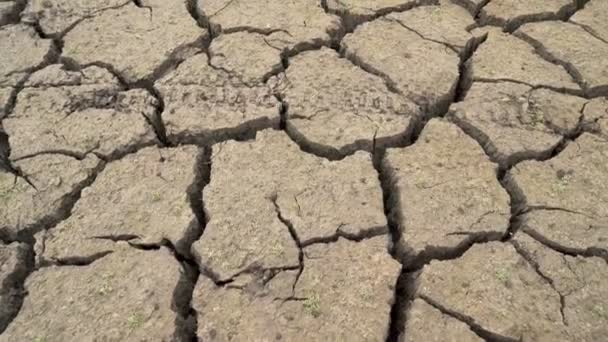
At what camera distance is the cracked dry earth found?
5.59ft

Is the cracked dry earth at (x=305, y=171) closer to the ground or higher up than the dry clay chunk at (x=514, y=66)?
closer to the ground

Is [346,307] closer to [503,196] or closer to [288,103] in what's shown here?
[503,196]

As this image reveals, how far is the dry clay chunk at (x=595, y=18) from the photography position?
8.70 ft

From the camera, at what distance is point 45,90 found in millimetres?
2477

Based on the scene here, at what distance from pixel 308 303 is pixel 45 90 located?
61.3 inches

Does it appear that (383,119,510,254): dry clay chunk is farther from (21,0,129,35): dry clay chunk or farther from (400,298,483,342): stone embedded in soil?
(21,0,129,35): dry clay chunk

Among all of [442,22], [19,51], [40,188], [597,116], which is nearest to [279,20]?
[442,22]

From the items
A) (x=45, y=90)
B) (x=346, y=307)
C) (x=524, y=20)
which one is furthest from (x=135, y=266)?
(x=524, y=20)

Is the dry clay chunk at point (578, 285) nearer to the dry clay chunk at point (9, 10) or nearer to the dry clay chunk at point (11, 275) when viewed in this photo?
the dry clay chunk at point (11, 275)

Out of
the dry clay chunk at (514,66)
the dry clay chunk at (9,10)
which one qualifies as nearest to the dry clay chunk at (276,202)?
the dry clay chunk at (514,66)

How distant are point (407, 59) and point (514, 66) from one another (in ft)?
1.51

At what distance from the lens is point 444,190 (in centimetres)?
200

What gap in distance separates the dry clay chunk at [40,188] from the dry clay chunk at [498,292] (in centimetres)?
127

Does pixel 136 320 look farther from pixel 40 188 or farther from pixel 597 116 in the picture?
pixel 597 116
